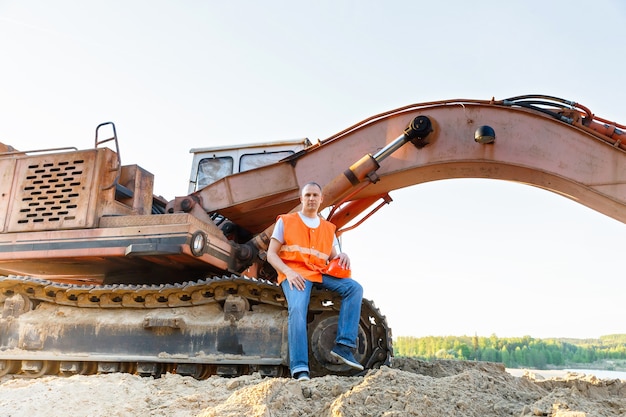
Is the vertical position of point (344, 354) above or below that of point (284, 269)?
below

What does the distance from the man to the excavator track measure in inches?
17.9

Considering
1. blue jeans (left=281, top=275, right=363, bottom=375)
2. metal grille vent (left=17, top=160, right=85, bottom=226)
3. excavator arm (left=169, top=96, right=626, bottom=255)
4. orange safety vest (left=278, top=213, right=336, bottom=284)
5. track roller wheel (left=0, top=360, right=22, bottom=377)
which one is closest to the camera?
blue jeans (left=281, top=275, right=363, bottom=375)

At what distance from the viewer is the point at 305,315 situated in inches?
183

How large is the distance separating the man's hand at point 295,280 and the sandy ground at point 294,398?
0.76 metres

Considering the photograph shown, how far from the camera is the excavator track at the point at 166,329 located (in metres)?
5.30

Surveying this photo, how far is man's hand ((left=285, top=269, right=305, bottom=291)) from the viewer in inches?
184

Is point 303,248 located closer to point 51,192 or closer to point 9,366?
point 51,192

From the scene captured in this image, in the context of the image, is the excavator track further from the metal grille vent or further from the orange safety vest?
the metal grille vent

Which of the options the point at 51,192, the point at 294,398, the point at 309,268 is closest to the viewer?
the point at 294,398

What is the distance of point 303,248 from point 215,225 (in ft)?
6.38

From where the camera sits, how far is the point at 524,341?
41.5 ft

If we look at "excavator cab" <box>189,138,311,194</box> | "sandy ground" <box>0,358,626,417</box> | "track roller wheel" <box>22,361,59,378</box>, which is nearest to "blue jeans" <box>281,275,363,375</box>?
"sandy ground" <box>0,358,626,417</box>

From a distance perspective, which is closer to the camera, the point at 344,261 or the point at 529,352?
the point at 344,261

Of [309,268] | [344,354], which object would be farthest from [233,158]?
[344,354]
